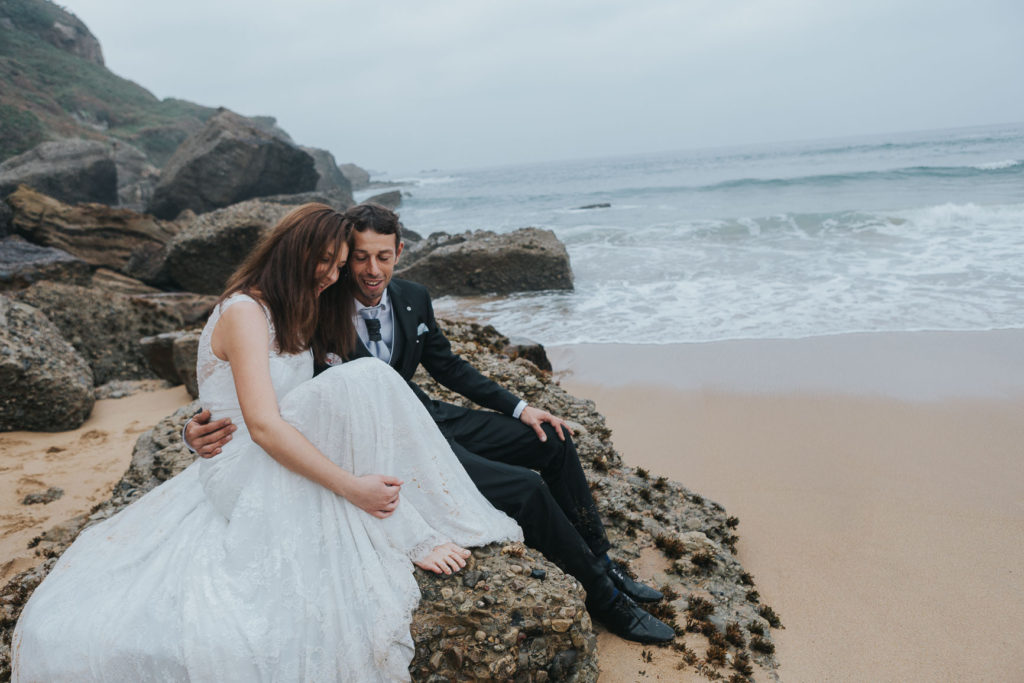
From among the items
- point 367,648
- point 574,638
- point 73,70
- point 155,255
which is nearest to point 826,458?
point 574,638

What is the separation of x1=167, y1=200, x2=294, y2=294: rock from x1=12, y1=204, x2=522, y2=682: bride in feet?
29.7

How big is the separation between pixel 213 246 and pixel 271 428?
32.2 feet

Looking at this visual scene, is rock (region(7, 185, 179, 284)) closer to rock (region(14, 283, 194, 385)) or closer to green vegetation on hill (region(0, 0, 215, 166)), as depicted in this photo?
rock (region(14, 283, 194, 385))

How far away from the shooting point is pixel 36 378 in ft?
19.1

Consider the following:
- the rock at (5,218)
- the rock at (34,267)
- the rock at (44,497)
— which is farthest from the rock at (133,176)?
the rock at (44,497)

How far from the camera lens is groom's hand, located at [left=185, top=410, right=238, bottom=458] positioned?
2586mm

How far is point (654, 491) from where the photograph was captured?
179 inches

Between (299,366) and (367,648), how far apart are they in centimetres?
115

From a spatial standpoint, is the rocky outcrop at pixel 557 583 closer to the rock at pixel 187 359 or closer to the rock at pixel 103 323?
the rock at pixel 187 359

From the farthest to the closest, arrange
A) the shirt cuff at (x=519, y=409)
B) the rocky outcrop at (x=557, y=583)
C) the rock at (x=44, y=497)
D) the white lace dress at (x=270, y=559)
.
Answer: the rock at (x=44, y=497) < the shirt cuff at (x=519, y=409) < the rocky outcrop at (x=557, y=583) < the white lace dress at (x=270, y=559)

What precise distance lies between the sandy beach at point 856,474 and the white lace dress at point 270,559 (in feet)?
3.88

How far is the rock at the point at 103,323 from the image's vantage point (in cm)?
759

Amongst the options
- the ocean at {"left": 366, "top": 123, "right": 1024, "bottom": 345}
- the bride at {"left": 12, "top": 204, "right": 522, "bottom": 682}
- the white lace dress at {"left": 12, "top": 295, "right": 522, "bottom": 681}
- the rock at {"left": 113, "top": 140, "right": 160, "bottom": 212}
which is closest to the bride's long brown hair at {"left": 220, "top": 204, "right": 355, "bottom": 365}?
the bride at {"left": 12, "top": 204, "right": 522, "bottom": 682}

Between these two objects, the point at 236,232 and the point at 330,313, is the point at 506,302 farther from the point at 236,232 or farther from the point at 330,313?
the point at 330,313
